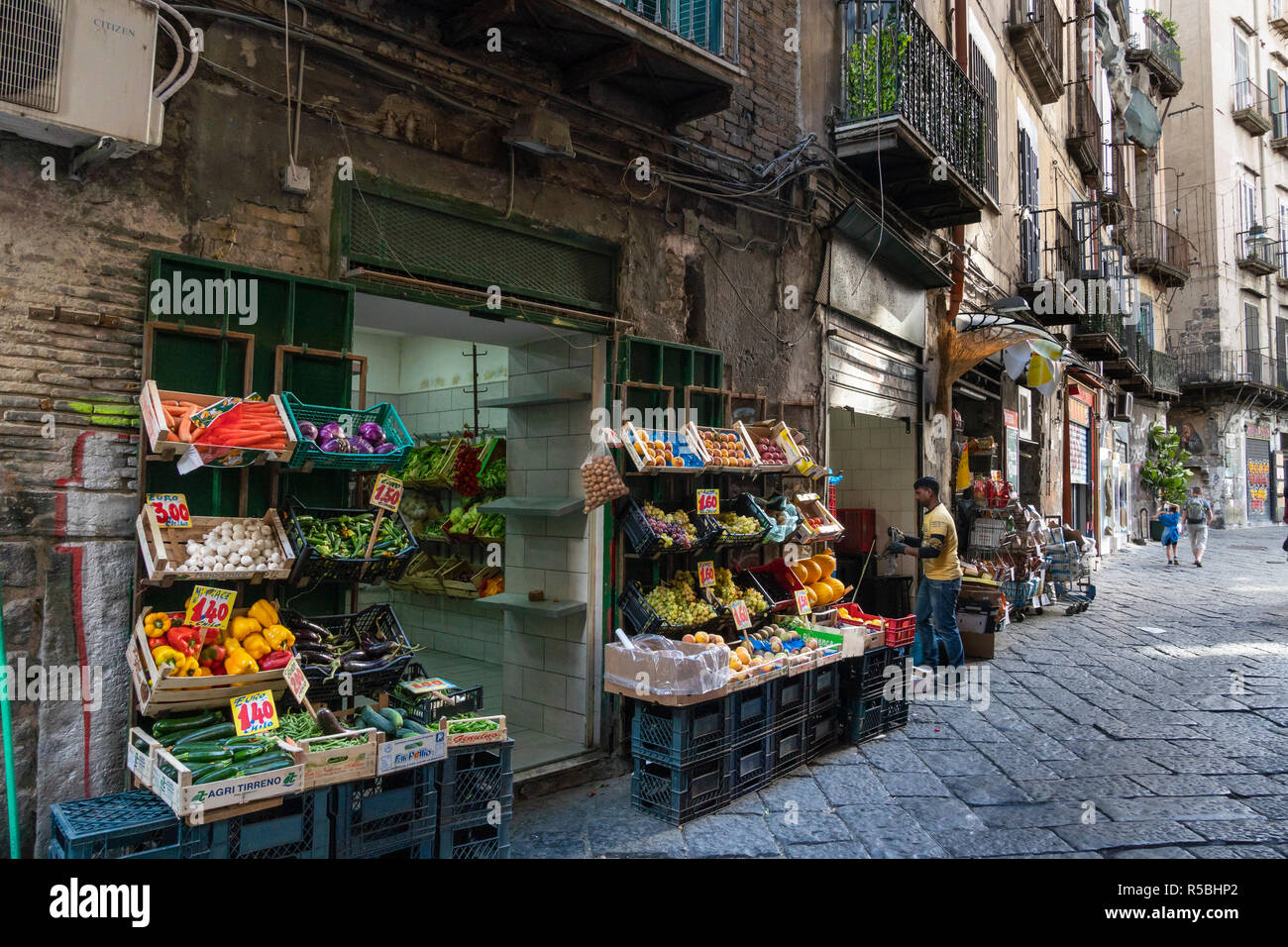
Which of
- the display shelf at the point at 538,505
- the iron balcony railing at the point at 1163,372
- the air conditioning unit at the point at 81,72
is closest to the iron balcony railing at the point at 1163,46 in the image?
the iron balcony railing at the point at 1163,372

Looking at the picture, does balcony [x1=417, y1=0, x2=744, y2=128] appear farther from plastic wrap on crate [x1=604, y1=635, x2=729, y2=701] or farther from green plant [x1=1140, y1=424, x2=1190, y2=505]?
green plant [x1=1140, y1=424, x2=1190, y2=505]

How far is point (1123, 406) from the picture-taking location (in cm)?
2469

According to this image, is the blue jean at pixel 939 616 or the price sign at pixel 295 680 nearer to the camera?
the price sign at pixel 295 680

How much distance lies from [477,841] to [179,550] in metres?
1.95

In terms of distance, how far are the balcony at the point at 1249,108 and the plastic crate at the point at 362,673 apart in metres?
35.6

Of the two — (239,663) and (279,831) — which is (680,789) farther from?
(239,663)

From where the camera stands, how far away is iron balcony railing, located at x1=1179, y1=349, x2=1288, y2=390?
1128 inches

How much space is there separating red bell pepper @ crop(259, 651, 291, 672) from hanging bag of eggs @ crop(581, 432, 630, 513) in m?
2.24

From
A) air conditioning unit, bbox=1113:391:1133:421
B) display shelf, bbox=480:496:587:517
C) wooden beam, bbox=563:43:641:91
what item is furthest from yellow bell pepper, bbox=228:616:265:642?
air conditioning unit, bbox=1113:391:1133:421

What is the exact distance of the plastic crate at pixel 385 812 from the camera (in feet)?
11.9

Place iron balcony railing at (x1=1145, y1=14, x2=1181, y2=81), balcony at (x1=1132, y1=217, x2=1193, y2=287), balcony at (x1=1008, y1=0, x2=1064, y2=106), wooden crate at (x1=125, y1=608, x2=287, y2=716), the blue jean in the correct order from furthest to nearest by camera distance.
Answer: balcony at (x1=1132, y1=217, x2=1193, y2=287), iron balcony railing at (x1=1145, y1=14, x2=1181, y2=81), balcony at (x1=1008, y1=0, x2=1064, y2=106), the blue jean, wooden crate at (x1=125, y1=608, x2=287, y2=716)

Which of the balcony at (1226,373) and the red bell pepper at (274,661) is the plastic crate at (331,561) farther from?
the balcony at (1226,373)

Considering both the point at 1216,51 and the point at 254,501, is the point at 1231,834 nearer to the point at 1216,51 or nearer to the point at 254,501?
the point at 254,501

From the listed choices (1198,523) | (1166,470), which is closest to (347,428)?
(1198,523)
